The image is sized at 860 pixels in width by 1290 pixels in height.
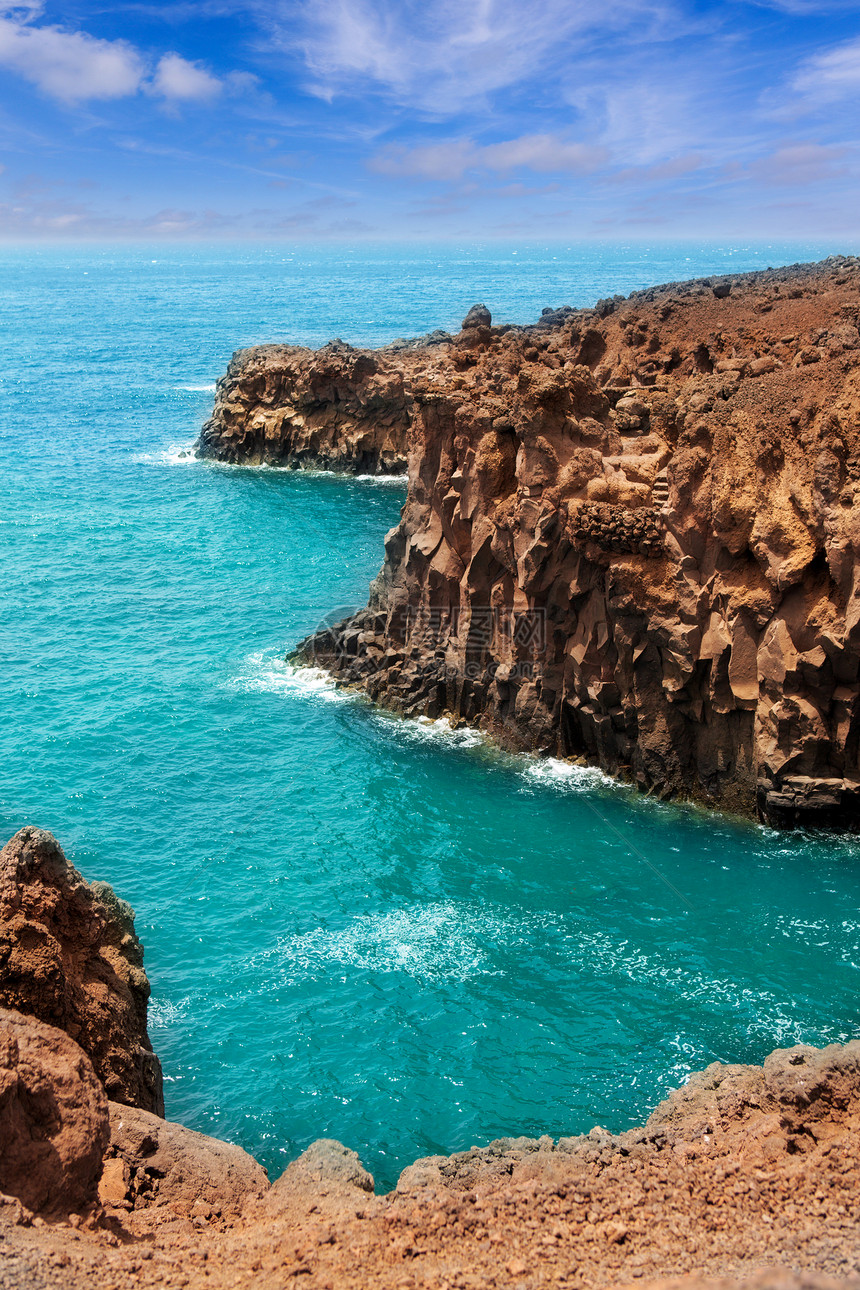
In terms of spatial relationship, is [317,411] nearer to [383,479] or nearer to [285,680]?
[383,479]

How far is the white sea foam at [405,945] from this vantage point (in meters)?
27.3

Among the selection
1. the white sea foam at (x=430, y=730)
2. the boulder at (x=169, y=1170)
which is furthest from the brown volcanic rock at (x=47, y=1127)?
the white sea foam at (x=430, y=730)

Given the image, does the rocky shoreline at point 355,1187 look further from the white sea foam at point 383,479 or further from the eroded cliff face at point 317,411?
the eroded cliff face at point 317,411

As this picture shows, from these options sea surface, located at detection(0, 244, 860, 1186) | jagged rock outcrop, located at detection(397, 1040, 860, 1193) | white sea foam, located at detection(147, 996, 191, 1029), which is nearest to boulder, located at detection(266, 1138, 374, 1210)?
jagged rock outcrop, located at detection(397, 1040, 860, 1193)

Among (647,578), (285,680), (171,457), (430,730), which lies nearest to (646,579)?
(647,578)

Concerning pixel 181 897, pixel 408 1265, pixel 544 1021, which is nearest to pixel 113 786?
pixel 181 897

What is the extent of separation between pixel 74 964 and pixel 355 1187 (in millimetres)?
6466

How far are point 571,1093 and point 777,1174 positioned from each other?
8096mm

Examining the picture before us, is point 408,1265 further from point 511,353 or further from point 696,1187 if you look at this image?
point 511,353

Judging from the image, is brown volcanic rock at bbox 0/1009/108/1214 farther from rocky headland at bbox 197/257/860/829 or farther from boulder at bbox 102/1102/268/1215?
rocky headland at bbox 197/257/860/829

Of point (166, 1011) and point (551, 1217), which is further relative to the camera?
point (166, 1011)

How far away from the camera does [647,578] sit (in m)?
34.3

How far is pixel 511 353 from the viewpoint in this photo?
2074 inches

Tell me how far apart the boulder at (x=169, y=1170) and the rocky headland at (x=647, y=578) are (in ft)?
69.5
